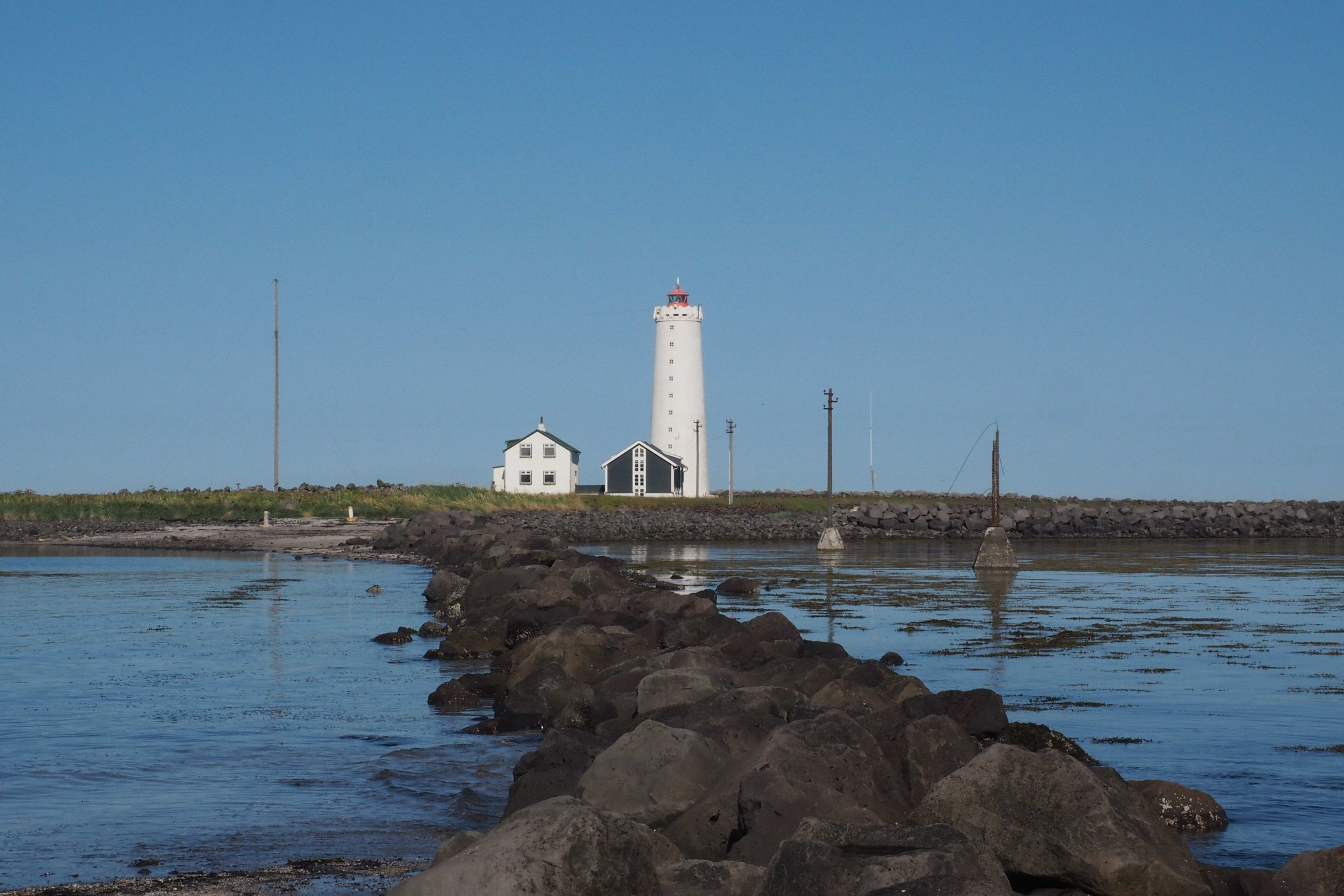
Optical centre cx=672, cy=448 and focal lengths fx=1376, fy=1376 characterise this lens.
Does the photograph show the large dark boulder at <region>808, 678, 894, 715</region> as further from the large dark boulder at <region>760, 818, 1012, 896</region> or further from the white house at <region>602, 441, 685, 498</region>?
the white house at <region>602, 441, 685, 498</region>

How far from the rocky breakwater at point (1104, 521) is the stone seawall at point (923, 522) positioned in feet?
0.19

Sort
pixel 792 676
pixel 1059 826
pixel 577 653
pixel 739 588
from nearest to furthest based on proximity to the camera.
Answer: pixel 1059 826 → pixel 792 676 → pixel 577 653 → pixel 739 588

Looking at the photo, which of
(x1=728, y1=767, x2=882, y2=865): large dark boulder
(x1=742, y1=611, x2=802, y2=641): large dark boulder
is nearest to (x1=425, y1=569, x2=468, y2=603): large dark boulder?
(x1=742, y1=611, x2=802, y2=641): large dark boulder

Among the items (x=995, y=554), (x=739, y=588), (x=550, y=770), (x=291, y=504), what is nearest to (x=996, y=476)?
(x=995, y=554)

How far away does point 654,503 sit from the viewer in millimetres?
64312

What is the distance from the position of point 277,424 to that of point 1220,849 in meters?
55.7

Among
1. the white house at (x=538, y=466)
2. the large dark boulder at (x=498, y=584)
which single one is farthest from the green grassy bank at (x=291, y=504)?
the large dark boulder at (x=498, y=584)

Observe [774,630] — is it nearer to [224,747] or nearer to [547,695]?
[547,695]

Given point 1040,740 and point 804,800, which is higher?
point 804,800

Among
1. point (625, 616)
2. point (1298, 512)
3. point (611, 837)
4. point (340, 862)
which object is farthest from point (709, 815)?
point (1298, 512)

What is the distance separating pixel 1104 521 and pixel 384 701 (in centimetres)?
5330

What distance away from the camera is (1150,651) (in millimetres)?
16562

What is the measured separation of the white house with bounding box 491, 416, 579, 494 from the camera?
68.9 m

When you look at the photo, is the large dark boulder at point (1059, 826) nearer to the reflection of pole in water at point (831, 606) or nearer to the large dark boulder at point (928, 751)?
the large dark boulder at point (928, 751)
